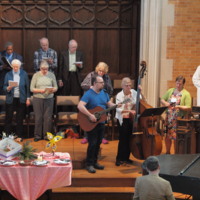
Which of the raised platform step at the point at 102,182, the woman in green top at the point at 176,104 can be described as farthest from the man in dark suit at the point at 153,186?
the woman in green top at the point at 176,104

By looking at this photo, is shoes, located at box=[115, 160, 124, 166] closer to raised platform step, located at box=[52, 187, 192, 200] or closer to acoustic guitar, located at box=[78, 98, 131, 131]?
raised platform step, located at box=[52, 187, 192, 200]

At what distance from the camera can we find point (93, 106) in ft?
25.8

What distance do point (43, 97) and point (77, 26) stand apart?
214cm

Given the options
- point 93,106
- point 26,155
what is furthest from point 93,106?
point 26,155

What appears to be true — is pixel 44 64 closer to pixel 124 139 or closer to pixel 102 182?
→ pixel 124 139

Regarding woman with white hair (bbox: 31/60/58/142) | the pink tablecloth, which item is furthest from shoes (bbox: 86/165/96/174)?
woman with white hair (bbox: 31/60/58/142)

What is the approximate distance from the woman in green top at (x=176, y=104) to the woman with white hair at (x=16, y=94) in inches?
113

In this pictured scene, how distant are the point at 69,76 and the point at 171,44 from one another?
227 cm

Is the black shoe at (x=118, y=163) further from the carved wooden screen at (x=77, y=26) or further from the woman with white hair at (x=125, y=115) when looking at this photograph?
the carved wooden screen at (x=77, y=26)

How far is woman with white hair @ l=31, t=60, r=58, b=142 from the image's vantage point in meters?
9.74

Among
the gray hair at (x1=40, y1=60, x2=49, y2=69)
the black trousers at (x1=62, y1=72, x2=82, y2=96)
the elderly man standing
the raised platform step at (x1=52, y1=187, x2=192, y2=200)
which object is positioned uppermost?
the elderly man standing

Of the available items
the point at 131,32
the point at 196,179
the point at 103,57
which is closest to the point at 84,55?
the point at 103,57

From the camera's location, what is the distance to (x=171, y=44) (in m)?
10.5

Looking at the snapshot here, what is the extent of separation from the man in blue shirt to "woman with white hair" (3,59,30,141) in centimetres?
223
